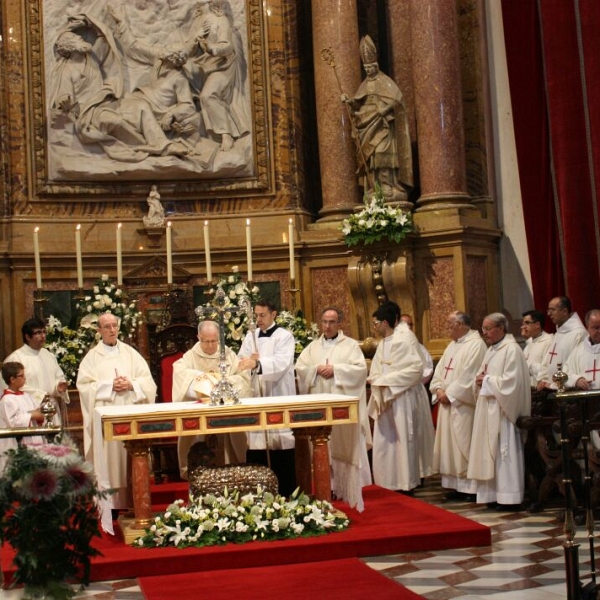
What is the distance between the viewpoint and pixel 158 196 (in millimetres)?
11953

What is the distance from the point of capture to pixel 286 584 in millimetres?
6430

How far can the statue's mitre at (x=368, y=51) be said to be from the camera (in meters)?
11.8

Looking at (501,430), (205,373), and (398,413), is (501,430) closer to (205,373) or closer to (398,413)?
(398,413)

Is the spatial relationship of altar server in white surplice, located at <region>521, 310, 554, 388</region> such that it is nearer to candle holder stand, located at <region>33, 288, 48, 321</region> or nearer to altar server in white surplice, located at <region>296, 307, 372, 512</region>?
altar server in white surplice, located at <region>296, 307, 372, 512</region>

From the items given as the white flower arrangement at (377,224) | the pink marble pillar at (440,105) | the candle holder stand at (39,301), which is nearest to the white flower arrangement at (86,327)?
the candle holder stand at (39,301)

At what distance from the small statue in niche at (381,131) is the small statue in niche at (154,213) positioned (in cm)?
218

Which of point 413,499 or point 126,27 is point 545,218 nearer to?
point 413,499

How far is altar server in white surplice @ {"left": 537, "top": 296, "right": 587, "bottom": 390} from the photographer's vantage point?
9484 mm

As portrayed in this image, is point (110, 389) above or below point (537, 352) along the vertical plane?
below

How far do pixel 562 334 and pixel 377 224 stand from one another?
2275 mm

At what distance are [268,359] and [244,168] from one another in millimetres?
3717

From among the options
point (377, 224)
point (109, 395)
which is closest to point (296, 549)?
point (109, 395)

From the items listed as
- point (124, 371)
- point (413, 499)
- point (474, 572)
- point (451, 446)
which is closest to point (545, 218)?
point (451, 446)

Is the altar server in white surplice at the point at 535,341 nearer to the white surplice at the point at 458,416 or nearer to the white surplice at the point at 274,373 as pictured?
the white surplice at the point at 458,416
